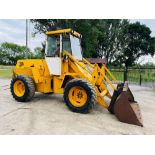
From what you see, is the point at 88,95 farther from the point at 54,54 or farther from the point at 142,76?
the point at 142,76

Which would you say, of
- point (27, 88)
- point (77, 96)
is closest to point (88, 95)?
point (77, 96)

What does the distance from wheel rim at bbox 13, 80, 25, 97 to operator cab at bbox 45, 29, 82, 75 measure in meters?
1.15

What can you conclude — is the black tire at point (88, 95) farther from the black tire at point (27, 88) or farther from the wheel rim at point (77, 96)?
the black tire at point (27, 88)

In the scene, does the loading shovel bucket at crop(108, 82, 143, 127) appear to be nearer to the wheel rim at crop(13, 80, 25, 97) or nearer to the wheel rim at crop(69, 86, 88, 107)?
the wheel rim at crop(69, 86, 88, 107)

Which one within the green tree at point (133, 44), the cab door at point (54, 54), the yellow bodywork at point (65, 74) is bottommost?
the yellow bodywork at point (65, 74)

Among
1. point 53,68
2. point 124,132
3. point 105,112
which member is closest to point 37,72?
point 53,68

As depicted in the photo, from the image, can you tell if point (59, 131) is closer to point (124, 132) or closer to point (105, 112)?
point (124, 132)

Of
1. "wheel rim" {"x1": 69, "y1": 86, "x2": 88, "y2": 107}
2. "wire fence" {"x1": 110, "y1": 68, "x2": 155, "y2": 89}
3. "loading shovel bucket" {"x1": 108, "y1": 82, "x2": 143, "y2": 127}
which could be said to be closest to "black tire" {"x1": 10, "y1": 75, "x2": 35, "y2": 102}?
"wheel rim" {"x1": 69, "y1": 86, "x2": 88, "y2": 107}

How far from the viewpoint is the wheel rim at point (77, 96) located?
6195 mm

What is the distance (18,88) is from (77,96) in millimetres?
2340

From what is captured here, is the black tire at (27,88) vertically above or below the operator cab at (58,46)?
below

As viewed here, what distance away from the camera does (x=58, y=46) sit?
7195mm

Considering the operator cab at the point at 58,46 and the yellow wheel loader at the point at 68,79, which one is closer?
the yellow wheel loader at the point at 68,79

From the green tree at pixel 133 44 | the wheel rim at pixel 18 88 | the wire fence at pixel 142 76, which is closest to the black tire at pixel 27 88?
the wheel rim at pixel 18 88
